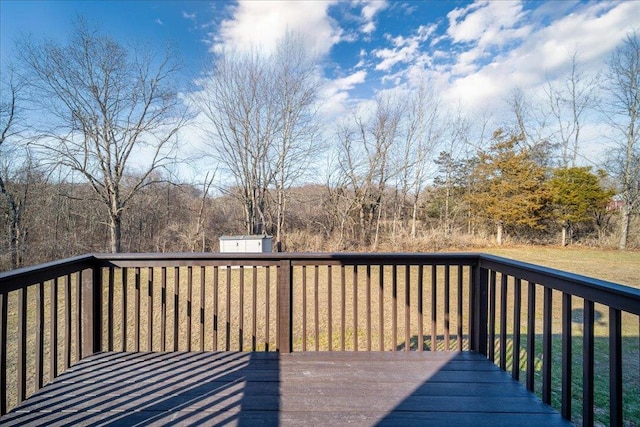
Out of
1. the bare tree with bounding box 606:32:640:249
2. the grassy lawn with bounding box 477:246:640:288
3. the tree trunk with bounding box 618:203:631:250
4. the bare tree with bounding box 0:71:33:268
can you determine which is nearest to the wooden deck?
the grassy lawn with bounding box 477:246:640:288

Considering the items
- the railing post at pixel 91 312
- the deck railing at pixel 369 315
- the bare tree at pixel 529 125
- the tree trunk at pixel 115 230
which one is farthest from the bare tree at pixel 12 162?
the bare tree at pixel 529 125

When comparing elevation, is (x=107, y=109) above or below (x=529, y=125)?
below

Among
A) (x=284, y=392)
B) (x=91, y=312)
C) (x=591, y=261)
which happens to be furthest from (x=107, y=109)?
(x=591, y=261)

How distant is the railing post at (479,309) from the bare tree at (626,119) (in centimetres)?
1103

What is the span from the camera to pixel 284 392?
1.67 meters

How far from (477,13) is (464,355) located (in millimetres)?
6724

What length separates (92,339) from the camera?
216cm

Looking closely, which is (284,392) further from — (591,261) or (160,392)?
(591,261)

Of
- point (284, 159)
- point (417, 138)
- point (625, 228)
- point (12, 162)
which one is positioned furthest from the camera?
point (417, 138)

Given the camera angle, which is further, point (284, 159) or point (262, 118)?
point (284, 159)

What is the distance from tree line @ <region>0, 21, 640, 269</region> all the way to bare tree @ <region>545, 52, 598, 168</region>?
0.06m

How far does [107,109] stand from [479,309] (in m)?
10.3

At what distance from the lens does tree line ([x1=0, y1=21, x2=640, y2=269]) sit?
8117 mm

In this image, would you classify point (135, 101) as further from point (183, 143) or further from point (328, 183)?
point (328, 183)
